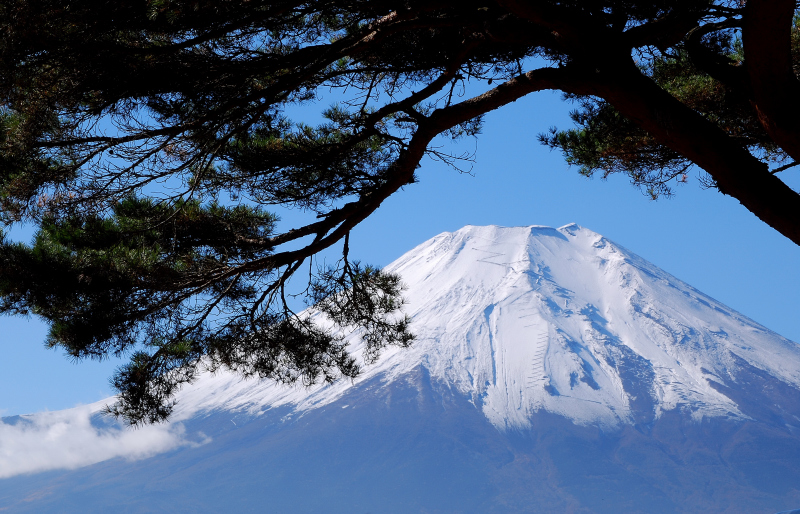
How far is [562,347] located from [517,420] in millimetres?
8978

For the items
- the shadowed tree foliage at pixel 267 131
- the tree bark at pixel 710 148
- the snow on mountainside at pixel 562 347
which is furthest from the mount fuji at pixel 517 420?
the tree bark at pixel 710 148

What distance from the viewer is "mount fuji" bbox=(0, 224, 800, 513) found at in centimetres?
6750

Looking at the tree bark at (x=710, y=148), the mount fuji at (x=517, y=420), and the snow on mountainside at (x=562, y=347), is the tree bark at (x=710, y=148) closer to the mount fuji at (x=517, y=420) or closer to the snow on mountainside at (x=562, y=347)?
the snow on mountainside at (x=562, y=347)

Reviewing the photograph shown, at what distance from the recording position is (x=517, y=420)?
71.9 meters

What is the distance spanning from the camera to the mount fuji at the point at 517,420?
6750 centimetres

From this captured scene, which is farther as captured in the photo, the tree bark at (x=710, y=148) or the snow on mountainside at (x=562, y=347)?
the snow on mountainside at (x=562, y=347)

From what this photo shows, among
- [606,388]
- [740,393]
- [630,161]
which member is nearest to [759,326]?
[740,393]

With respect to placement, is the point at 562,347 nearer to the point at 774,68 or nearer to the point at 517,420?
the point at 517,420

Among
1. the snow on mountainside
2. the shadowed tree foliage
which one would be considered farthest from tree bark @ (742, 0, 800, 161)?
the snow on mountainside

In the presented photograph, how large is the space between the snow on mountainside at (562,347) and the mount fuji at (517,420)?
192 mm

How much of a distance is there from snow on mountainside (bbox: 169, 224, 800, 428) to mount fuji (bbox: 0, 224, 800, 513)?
19 cm

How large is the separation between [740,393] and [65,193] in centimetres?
7801

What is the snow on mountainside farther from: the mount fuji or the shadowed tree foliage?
the shadowed tree foliage

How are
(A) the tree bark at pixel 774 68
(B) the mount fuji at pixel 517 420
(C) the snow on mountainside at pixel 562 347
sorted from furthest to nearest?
(C) the snow on mountainside at pixel 562 347 → (B) the mount fuji at pixel 517 420 → (A) the tree bark at pixel 774 68
